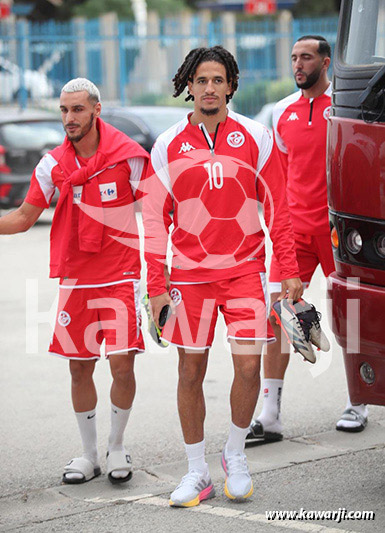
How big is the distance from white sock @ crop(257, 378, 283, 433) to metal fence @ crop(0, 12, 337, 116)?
802 inches

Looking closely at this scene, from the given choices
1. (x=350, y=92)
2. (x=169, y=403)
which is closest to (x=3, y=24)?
(x=169, y=403)

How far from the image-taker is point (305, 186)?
5836 mm

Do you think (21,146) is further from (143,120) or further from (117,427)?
(117,427)

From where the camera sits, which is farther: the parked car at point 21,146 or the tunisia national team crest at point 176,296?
the parked car at point 21,146

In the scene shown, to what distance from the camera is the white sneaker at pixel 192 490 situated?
470cm

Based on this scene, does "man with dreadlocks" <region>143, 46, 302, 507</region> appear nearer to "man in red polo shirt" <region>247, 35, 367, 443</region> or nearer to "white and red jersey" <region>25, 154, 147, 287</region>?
"white and red jersey" <region>25, 154, 147, 287</region>

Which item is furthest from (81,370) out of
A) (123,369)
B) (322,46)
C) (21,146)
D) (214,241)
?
(21,146)

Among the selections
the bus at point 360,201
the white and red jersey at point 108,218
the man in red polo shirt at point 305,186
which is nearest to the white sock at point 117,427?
the white and red jersey at point 108,218

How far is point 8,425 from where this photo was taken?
6.12 m

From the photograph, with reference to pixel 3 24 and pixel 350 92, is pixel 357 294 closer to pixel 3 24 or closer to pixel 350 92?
pixel 350 92

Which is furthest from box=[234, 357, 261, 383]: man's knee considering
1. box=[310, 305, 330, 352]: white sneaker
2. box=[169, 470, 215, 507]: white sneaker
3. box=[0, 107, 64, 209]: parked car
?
box=[0, 107, 64, 209]: parked car

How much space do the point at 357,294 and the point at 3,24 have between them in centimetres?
2219

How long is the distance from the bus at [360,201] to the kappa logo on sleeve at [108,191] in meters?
1.08

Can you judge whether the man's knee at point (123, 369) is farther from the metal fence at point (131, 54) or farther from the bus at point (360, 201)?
the metal fence at point (131, 54)
